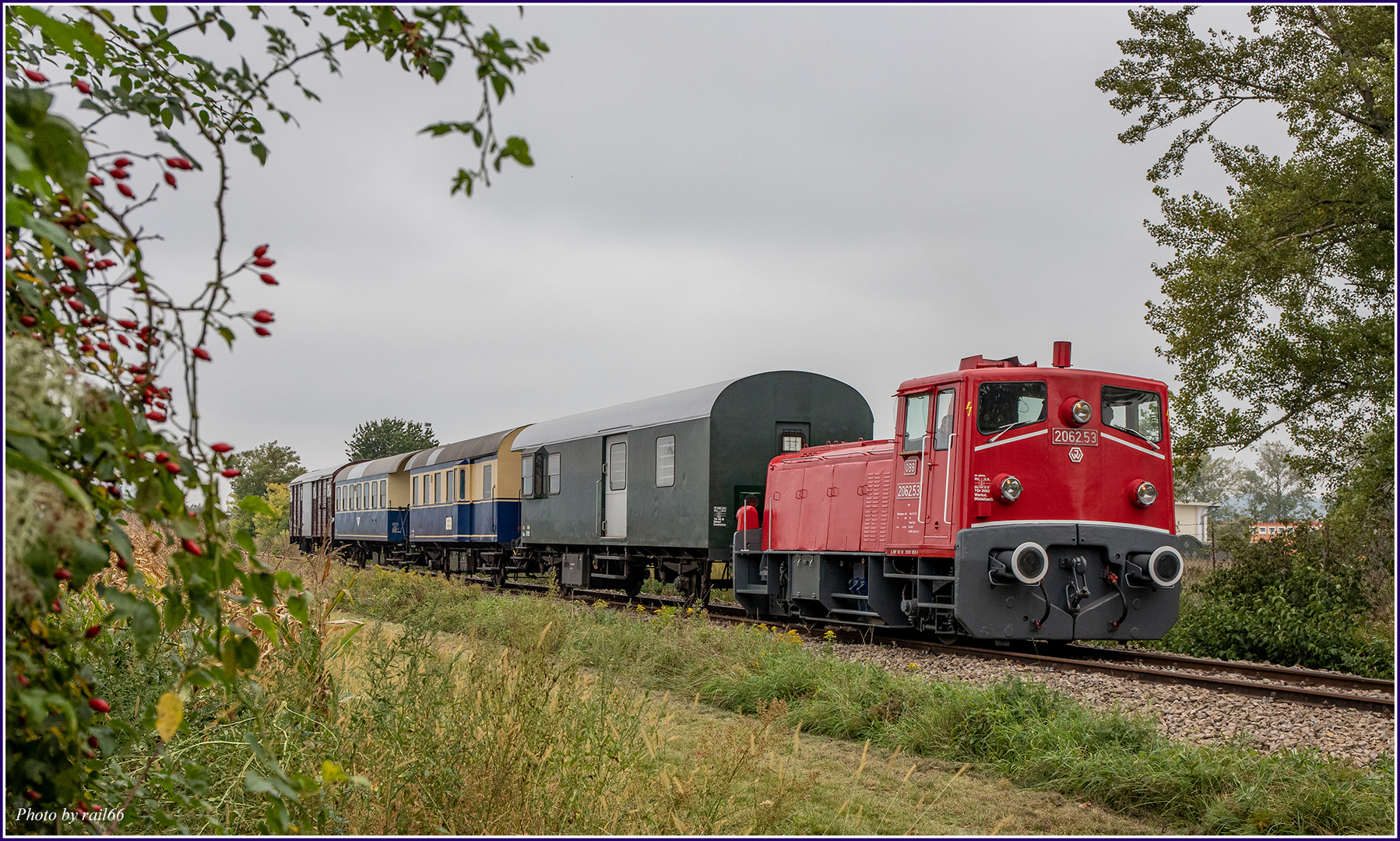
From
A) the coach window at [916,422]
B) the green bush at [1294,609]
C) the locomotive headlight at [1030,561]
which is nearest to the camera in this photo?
the locomotive headlight at [1030,561]

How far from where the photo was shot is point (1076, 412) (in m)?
11.2

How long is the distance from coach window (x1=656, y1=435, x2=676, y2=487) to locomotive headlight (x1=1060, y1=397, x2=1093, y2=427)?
7.05 m

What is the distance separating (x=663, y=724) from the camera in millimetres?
5523

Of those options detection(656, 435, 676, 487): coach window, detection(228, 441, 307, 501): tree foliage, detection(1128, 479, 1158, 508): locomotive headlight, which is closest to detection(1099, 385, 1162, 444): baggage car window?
detection(1128, 479, 1158, 508): locomotive headlight

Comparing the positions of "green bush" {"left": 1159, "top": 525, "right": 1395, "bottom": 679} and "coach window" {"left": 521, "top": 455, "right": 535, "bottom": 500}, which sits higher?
"coach window" {"left": 521, "top": 455, "right": 535, "bottom": 500}

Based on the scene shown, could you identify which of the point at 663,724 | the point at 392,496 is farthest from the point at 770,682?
the point at 392,496

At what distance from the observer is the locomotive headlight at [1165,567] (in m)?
10.9

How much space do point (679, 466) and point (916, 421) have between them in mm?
5395

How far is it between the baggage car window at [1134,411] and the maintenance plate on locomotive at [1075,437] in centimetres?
28

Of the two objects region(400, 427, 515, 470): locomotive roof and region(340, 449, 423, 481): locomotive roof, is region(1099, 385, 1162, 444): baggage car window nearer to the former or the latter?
region(400, 427, 515, 470): locomotive roof

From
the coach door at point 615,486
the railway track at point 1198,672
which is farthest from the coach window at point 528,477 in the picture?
the railway track at point 1198,672

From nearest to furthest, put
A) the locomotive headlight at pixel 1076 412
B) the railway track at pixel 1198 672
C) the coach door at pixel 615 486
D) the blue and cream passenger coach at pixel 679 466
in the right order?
1. the railway track at pixel 1198 672
2. the locomotive headlight at pixel 1076 412
3. the blue and cream passenger coach at pixel 679 466
4. the coach door at pixel 615 486

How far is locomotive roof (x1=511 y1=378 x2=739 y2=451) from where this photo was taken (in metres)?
16.4

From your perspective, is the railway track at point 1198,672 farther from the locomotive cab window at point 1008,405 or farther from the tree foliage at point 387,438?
the tree foliage at point 387,438
